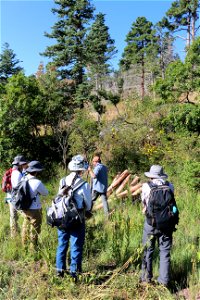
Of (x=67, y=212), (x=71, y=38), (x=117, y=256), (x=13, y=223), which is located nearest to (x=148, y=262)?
(x=117, y=256)

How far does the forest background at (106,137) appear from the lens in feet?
14.2

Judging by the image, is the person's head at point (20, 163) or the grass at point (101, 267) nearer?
the grass at point (101, 267)

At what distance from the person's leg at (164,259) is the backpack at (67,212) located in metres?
1.19

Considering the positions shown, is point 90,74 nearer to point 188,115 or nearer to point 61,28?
point 61,28

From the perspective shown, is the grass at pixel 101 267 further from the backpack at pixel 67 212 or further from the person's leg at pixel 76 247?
Result: the backpack at pixel 67 212

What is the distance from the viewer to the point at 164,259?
451cm

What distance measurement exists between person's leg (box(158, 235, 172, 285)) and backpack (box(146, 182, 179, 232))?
16cm

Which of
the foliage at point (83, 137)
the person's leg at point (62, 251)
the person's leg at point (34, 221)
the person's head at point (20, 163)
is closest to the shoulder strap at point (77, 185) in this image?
the person's leg at point (62, 251)

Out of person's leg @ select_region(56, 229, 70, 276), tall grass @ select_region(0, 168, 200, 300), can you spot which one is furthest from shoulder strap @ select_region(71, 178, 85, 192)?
tall grass @ select_region(0, 168, 200, 300)

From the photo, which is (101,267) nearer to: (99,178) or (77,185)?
(77,185)

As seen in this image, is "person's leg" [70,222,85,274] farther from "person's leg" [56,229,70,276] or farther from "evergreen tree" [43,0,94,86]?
"evergreen tree" [43,0,94,86]

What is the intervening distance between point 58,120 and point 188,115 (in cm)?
727

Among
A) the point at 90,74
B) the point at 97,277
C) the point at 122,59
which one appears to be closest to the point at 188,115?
the point at 97,277

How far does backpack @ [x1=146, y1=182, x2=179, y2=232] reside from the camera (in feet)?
14.5
